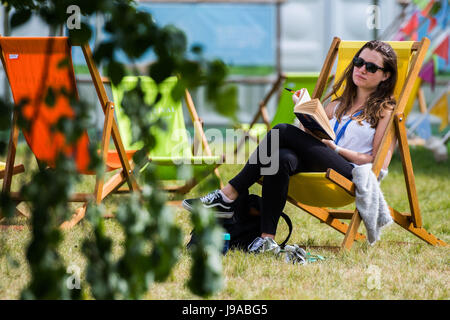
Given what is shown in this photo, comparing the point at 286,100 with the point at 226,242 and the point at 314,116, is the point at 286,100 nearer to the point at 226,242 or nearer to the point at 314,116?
the point at 314,116

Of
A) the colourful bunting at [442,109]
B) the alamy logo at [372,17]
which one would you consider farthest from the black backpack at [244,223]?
the alamy logo at [372,17]

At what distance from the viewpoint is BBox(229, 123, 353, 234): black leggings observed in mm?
3277

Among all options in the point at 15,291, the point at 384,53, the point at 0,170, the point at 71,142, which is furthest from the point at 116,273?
the point at 0,170

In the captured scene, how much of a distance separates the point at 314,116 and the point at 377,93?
56 centimetres

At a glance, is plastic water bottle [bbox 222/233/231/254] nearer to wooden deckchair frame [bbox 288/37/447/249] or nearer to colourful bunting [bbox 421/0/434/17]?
wooden deckchair frame [bbox 288/37/447/249]

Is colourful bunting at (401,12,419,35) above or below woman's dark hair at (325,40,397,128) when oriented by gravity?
below

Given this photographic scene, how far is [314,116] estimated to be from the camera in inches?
127

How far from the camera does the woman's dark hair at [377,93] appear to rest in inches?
139

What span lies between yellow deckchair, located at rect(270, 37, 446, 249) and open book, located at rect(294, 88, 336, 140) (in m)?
0.21

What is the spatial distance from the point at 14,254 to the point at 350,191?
1.56 metres

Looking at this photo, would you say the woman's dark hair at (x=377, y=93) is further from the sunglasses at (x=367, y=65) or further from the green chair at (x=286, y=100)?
the green chair at (x=286, y=100)

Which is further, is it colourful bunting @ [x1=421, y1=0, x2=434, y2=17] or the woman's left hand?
colourful bunting @ [x1=421, y1=0, x2=434, y2=17]

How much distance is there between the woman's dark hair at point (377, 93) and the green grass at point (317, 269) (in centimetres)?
66

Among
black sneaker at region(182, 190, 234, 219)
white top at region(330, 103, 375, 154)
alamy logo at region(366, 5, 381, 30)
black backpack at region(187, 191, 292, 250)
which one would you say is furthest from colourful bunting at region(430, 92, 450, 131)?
black sneaker at region(182, 190, 234, 219)
